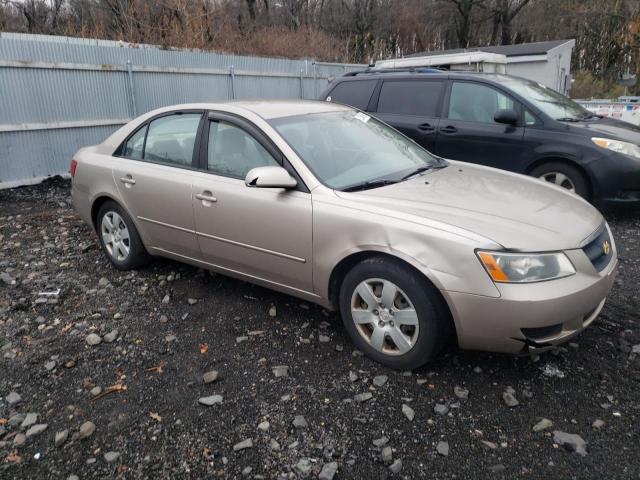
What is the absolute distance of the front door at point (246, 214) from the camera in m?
3.35

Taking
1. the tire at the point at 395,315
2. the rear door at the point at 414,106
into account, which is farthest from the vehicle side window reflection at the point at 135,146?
the rear door at the point at 414,106

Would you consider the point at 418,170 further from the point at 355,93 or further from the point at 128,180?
the point at 355,93

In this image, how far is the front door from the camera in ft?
11.0

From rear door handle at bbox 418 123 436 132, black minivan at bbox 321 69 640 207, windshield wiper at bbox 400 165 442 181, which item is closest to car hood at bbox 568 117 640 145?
black minivan at bbox 321 69 640 207

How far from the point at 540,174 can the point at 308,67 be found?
909 centimetres

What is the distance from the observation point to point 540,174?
6262 mm

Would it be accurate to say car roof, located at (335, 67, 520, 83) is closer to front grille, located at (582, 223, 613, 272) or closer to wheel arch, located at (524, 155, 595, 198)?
wheel arch, located at (524, 155, 595, 198)

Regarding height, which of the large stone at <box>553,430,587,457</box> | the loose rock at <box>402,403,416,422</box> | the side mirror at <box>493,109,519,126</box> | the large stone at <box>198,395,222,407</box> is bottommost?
the large stone at <box>198,395,222,407</box>

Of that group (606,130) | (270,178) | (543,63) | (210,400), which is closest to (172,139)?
(270,178)

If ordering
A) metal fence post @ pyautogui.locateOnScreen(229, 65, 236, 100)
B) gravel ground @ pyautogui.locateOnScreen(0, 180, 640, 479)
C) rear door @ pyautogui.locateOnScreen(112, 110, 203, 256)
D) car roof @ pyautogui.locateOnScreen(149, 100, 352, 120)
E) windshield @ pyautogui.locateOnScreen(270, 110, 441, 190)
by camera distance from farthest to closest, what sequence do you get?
metal fence post @ pyautogui.locateOnScreen(229, 65, 236, 100) → rear door @ pyautogui.locateOnScreen(112, 110, 203, 256) → car roof @ pyautogui.locateOnScreen(149, 100, 352, 120) → windshield @ pyautogui.locateOnScreen(270, 110, 441, 190) → gravel ground @ pyautogui.locateOnScreen(0, 180, 640, 479)

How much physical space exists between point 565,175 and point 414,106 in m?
2.14

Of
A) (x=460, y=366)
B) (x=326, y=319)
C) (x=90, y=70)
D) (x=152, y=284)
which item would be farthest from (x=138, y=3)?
(x=460, y=366)

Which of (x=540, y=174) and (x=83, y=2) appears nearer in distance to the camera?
(x=540, y=174)

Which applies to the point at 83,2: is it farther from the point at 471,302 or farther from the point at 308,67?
the point at 471,302
